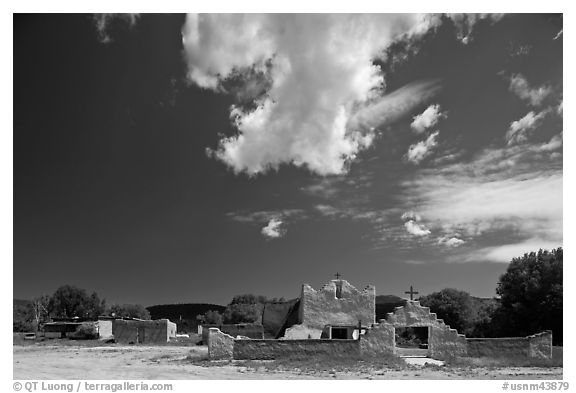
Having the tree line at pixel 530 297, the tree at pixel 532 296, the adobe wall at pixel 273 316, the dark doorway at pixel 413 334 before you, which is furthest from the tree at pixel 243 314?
the tree at pixel 532 296

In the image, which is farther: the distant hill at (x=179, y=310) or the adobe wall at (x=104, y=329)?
the distant hill at (x=179, y=310)

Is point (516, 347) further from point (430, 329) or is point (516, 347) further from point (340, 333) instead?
point (340, 333)

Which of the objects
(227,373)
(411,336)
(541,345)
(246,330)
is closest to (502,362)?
(541,345)

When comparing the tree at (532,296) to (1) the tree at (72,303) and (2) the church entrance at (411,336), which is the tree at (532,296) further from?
(1) the tree at (72,303)

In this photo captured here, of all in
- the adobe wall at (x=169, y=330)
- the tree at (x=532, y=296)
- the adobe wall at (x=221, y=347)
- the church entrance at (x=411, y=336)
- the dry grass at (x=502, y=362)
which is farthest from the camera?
the adobe wall at (x=169, y=330)

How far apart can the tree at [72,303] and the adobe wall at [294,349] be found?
73605 mm

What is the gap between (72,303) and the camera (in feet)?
296

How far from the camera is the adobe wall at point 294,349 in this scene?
22.9 meters

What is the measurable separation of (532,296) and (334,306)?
617 inches

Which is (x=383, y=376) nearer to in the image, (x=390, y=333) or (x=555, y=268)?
(x=390, y=333)

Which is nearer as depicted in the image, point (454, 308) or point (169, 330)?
point (169, 330)

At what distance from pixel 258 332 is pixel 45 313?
193 feet

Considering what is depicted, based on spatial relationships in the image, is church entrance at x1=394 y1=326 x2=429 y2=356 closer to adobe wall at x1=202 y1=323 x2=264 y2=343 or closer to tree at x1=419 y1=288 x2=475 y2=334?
tree at x1=419 y1=288 x2=475 y2=334
